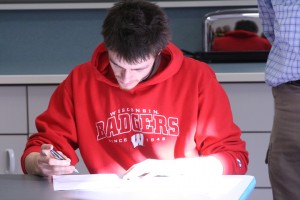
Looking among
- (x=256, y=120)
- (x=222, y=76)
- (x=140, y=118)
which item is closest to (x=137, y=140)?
(x=140, y=118)

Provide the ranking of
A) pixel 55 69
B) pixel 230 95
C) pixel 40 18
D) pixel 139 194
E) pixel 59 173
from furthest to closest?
pixel 40 18 → pixel 55 69 → pixel 230 95 → pixel 59 173 → pixel 139 194

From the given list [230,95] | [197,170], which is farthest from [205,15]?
[197,170]

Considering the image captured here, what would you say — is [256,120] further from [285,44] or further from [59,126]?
[59,126]

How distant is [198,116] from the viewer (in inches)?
66.1

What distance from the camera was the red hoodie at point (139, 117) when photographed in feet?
5.48

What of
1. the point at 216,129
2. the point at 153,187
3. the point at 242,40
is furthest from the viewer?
the point at 242,40

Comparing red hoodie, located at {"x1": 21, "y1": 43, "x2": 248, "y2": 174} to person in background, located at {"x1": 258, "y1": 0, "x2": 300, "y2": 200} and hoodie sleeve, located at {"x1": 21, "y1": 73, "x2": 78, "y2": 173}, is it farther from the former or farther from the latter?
person in background, located at {"x1": 258, "y1": 0, "x2": 300, "y2": 200}

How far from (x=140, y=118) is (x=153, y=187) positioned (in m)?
0.31

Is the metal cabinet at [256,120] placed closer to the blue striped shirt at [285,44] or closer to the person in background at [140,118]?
the blue striped shirt at [285,44]

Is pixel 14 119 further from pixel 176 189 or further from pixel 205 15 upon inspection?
pixel 176 189

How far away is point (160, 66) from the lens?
68.1 inches

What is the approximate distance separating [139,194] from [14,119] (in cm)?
134

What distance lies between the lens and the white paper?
1.35 meters

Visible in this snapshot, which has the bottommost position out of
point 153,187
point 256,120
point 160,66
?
point 256,120
